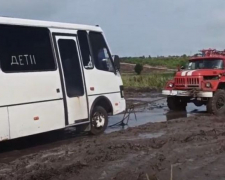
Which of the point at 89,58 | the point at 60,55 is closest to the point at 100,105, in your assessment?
the point at 89,58

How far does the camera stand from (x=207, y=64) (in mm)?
17750

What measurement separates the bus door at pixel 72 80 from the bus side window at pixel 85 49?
25cm

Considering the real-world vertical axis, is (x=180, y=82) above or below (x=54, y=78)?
below

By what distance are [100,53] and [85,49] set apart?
2.25 ft

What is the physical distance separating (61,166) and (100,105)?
4.89 m

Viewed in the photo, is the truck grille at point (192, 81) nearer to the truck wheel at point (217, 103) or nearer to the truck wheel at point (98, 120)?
the truck wheel at point (217, 103)

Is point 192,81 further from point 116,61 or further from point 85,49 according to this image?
point 85,49

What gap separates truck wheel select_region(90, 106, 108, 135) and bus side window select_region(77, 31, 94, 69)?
118cm

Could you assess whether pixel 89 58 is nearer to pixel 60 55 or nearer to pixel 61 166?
pixel 60 55

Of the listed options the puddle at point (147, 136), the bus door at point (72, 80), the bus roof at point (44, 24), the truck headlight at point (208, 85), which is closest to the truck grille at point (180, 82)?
the truck headlight at point (208, 85)

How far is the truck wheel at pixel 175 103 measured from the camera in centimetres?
1835

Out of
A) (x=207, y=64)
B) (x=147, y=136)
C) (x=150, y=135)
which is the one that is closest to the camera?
(x=147, y=136)

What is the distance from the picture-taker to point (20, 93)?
9914mm

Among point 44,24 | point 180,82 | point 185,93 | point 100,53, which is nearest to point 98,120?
point 100,53
